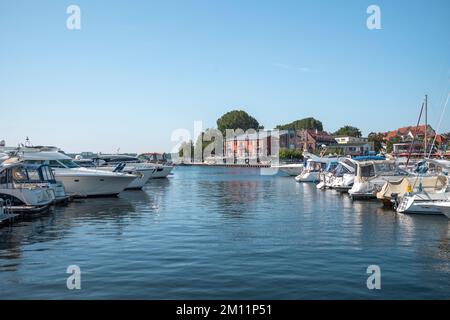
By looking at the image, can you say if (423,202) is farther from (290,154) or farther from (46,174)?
(290,154)

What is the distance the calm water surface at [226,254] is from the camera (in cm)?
1301

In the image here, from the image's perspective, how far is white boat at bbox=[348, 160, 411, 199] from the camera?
38.4 m

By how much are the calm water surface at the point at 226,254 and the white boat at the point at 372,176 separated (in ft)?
27.1

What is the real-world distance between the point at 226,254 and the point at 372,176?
2579cm

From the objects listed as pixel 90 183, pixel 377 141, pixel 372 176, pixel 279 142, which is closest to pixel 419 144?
pixel 372 176

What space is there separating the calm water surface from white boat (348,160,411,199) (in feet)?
27.1

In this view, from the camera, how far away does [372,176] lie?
131 ft

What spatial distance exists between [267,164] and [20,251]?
151 meters

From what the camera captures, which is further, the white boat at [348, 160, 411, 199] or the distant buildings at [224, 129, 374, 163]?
the distant buildings at [224, 129, 374, 163]

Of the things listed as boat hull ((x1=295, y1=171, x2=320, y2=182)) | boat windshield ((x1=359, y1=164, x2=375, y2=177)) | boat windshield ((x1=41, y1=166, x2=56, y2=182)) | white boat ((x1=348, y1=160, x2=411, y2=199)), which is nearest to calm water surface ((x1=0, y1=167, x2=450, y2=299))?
boat windshield ((x1=41, y1=166, x2=56, y2=182))

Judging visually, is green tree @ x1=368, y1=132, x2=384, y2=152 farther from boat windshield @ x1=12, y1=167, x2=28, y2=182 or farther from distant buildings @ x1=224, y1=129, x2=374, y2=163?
boat windshield @ x1=12, y1=167, x2=28, y2=182

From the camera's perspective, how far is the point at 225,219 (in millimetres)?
27328

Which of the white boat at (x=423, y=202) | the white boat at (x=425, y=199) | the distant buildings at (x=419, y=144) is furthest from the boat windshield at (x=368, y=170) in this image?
the white boat at (x=423, y=202)
